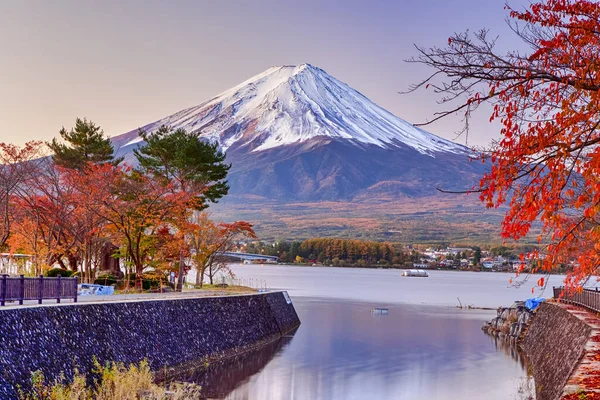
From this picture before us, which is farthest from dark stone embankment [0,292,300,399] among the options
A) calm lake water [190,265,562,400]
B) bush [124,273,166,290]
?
bush [124,273,166,290]

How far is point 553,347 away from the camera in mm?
25422

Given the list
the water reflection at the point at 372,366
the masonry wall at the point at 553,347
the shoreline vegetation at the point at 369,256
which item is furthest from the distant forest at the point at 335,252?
the masonry wall at the point at 553,347

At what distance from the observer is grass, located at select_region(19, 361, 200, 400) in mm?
14844

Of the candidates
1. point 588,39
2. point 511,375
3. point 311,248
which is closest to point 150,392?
point 588,39

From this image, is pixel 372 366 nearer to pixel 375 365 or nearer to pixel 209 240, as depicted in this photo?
pixel 375 365

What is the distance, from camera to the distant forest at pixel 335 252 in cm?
17925

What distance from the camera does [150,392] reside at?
17.4m

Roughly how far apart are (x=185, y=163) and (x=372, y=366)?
16.6m

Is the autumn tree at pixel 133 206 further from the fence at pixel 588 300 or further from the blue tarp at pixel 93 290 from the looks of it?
the fence at pixel 588 300

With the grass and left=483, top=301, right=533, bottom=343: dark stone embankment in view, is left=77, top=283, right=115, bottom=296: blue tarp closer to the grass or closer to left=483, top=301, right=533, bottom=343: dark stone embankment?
the grass

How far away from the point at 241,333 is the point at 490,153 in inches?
845

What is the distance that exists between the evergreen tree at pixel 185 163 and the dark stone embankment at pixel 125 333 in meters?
9.62

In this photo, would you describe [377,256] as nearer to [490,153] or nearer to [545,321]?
[545,321]

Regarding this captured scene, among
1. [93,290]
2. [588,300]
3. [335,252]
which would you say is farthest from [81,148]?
[335,252]
